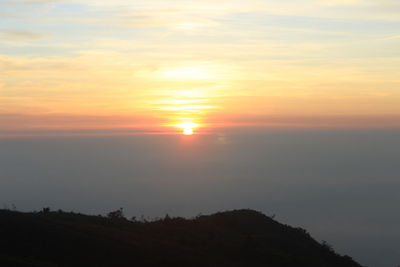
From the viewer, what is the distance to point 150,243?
735 inches

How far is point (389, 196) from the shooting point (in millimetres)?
130000

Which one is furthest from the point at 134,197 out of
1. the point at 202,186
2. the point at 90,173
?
the point at 90,173

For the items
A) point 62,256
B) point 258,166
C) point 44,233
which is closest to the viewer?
point 62,256

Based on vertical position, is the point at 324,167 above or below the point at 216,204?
above

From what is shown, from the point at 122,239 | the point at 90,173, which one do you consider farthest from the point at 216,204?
the point at 122,239

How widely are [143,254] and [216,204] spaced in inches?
Answer: 3090

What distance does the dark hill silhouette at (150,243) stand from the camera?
16.6 m

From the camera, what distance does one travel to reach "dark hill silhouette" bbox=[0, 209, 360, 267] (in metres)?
16.6

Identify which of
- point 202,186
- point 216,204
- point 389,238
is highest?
point 202,186

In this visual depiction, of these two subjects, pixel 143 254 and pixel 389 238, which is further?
pixel 389 238

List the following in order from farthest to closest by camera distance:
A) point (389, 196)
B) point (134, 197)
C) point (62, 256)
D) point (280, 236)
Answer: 1. point (389, 196)
2. point (134, 197)
3. point (280, 236)
4. point (62, 256)

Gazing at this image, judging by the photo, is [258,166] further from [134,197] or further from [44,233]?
[44,233]

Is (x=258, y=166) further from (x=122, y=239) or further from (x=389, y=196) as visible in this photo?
(x=122, y=239)

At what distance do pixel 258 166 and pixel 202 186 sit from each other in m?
62.9
